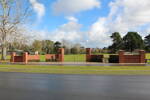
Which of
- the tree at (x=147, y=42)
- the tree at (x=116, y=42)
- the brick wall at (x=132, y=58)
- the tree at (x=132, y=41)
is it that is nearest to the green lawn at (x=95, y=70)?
the brick wall at (x=132, y=58)

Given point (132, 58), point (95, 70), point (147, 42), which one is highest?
point (147, 42)

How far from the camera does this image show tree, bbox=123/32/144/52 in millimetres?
85500

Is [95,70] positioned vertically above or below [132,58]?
below

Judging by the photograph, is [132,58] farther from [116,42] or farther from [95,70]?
[116,42]

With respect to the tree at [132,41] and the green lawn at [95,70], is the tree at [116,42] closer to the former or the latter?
the tree at [132,41]

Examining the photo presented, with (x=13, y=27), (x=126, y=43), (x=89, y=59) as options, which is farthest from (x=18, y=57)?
(x=126, y=43)

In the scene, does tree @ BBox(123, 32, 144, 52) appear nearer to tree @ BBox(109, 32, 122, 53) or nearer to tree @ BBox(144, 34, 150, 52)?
tree @ BBox(109, 32, 122, 53)

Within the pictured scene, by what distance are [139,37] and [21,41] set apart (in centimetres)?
6634

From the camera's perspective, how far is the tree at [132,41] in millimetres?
85500

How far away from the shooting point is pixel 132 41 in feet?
279

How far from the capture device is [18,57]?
36.3 m

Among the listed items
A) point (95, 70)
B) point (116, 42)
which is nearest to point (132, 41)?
point (116, 42)

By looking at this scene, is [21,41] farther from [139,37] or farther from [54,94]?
[139,37]

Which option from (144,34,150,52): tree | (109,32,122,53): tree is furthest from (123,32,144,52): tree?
(144,34,150,52): tree
